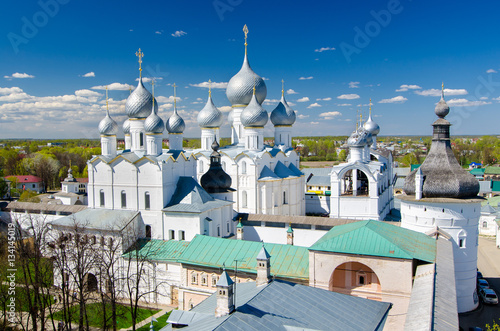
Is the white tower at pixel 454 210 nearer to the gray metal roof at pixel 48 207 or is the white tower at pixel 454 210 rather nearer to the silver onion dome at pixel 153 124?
the silver onion dome at pixel 153 124

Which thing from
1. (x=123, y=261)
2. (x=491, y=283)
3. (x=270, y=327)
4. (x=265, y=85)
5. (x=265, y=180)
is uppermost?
(x=265, y=85)

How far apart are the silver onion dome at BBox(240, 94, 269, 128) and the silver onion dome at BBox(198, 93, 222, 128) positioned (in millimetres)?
3202

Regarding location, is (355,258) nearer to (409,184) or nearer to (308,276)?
(308,276)

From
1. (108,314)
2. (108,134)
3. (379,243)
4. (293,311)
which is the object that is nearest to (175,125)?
(108,134)

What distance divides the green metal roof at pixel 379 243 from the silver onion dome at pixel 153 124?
13158 mm

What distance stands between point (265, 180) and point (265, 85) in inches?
357

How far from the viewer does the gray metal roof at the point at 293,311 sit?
31.7 ft

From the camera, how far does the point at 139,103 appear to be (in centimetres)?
2517

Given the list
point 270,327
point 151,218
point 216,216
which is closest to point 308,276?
point 270,327

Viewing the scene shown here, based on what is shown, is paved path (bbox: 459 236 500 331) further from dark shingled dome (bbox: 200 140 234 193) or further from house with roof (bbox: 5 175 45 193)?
house with roof (bbox: 5 175 45 193)

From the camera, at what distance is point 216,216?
2273cm

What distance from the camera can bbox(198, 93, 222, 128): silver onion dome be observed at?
33.0m

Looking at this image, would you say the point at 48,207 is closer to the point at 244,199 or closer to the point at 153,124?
the point at 153,124

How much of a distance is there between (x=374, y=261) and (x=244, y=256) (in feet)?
19.1
